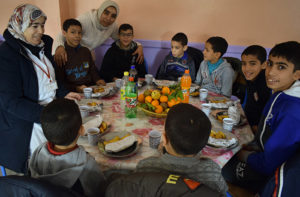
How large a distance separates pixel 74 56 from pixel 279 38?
108 inches

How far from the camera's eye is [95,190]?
103cm

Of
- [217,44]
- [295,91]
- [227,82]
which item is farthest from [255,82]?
[295,91]

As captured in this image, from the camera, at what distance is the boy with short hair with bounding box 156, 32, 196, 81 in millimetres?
2643

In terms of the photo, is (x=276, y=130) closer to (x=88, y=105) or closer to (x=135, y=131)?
(x=135, y=131)

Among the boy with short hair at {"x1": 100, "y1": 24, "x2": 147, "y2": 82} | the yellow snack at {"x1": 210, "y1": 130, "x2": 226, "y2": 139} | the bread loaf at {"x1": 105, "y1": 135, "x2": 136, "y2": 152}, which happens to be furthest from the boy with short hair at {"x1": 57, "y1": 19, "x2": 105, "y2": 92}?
the yellow snack at {"x1": 210, "y1": 130, "x2": 226, "y2": 139}

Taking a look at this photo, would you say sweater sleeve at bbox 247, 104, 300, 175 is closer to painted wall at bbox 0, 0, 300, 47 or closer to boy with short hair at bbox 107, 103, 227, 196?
boy with short hair at bbox 107, 103, 227, 196

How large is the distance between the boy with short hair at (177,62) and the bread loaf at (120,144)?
1675 mm

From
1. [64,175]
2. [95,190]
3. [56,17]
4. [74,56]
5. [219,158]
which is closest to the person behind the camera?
[64,175]

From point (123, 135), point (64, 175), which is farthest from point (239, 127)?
point (64, 175)

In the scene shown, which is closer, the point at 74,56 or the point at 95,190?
the point at 95,190

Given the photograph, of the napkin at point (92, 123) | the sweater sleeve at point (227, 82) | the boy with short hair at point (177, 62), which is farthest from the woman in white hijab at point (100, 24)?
the napkin at point (92, 123)

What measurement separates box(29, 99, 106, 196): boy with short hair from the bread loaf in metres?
0.13

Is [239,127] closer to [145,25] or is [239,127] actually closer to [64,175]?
[64,175]

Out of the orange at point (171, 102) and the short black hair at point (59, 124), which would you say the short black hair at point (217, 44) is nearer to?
the orange at point (171, 102)
